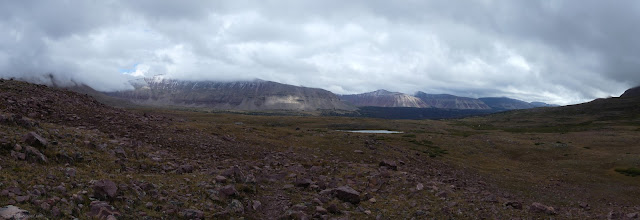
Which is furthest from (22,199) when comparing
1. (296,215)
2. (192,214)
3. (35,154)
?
(296,215)

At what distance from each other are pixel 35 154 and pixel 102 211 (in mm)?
7602

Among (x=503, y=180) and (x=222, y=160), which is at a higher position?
(x=222, y=160)

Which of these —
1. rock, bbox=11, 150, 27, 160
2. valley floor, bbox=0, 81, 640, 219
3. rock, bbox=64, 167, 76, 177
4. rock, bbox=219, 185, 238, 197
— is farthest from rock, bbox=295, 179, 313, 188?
rock, bbox=11, 150, 27, 160

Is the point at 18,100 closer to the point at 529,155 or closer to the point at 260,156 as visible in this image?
the point at 260,156

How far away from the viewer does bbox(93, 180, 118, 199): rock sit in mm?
13281

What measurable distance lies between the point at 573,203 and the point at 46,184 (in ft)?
114

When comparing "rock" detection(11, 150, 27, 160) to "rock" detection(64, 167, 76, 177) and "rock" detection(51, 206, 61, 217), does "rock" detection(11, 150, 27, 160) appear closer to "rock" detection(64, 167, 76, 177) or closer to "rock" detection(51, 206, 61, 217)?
"rock" detection(64, 167, 76, 177)

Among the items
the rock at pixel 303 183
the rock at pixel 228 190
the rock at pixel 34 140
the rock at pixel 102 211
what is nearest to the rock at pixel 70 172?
the rock at pixel 34 140

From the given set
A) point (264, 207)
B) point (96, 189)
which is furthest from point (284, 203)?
point (96, 189)

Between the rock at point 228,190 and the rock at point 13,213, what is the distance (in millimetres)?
8221

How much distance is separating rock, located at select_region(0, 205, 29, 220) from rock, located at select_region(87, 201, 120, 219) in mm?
1765

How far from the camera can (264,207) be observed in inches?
703

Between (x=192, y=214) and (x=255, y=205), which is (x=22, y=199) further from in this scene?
(x=255, y=205)

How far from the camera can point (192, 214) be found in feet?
46.8
